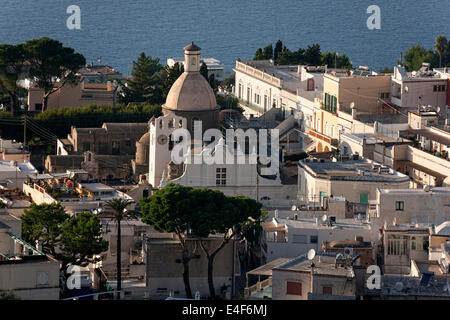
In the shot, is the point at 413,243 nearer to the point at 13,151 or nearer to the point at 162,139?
the point at 162,139

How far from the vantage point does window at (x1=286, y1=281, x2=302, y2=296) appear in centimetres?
4481

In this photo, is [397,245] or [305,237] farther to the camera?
[305,237]

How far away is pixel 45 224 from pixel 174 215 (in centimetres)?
405

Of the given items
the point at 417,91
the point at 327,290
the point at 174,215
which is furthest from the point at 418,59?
the point at 327,290

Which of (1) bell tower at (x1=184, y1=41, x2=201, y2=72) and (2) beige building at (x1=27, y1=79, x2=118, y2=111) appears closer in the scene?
(1) bell tower at (x1=184, y1=41, x2=201, y2=72)

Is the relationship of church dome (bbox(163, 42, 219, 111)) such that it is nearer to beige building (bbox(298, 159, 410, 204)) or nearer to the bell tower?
the bell tower

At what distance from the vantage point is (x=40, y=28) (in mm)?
193625

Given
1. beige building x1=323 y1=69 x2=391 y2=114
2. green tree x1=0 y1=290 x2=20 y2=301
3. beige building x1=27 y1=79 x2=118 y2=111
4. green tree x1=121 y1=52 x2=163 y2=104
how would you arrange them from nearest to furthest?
1. green tree x1=0 y1=290 x2=20 y2=301
2. beige building x1=323 y1=69 x2=391 y2=114
3. beige building x1=27 y1=79 x2=118 y2=111
4. green tree x1=121 y1=52 x2=163 y2=104

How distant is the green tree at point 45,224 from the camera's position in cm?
5022

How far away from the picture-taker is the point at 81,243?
163 ft

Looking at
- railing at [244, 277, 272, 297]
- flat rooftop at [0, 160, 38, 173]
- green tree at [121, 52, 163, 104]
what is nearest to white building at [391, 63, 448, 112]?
flat rooftop at [0, 160, 38, 173]

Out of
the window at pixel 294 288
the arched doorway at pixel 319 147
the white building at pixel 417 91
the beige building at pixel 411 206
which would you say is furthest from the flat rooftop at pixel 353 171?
the window at pixel 294 288

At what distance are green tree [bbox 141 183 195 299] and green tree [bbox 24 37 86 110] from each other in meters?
34.6
